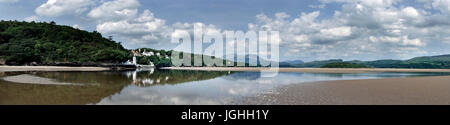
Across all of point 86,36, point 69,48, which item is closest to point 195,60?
point 86,36

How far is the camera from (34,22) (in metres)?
146

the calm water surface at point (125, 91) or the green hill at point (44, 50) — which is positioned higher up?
the green hill at point (44, 50)

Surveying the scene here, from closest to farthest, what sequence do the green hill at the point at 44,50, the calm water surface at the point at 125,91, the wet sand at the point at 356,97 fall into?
the wet sand at the point at 356,97 → the calm water surface at the point at 125,91 → the green hill at the point at 44,50

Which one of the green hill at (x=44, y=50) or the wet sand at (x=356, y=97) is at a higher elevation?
the green hill at (x=44, y=50)

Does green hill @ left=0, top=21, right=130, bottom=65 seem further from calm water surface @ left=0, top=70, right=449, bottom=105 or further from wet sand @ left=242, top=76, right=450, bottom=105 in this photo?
wet sand @ left=242, top=76, right=450, bottom=105

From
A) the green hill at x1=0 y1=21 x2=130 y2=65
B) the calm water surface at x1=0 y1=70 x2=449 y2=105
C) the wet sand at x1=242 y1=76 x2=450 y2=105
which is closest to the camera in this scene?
the wet sand at x1=242 y1=76 x2=450 y2=105

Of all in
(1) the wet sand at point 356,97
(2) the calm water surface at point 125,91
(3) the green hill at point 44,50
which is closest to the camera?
(1) the wet sand at point 356,97

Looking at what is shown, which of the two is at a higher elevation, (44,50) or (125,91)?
(44,50)

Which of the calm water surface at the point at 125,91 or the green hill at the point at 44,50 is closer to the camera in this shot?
the calm water surface at the point at 125,91

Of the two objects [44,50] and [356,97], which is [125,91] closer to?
[356,97]

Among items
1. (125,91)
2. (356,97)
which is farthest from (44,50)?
(356,97)

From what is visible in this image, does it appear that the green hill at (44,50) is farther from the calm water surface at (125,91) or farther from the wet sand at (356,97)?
the wet sand at (356,97)

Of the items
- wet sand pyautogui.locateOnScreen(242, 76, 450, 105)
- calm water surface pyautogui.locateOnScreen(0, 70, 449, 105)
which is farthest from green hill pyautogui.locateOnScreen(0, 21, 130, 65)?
wet sand pyautogui.locateOnScreen(242, 76, 450, 105)

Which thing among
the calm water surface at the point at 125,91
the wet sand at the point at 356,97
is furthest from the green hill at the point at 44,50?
the wet sand at the point at 356,97
